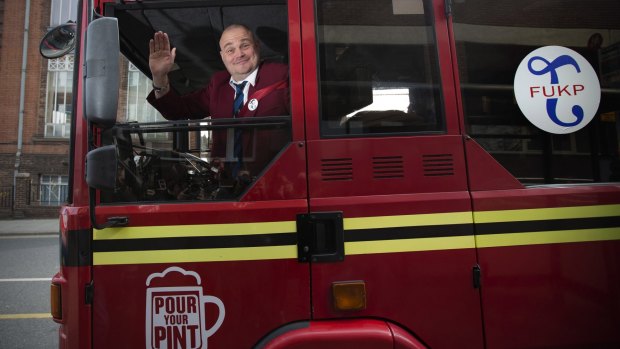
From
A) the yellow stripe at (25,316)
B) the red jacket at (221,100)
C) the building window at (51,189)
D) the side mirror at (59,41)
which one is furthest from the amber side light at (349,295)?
the building window at (51,189)

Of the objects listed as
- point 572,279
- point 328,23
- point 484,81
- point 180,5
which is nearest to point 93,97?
point 180,5

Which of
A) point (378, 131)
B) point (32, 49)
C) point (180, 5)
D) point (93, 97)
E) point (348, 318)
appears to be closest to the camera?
point (93, 97)

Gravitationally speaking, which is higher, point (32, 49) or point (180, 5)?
point (32, 49)

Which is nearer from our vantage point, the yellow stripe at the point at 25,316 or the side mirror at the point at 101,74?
the side mirror at the point at 101,74

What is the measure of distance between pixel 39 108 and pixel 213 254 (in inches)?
728

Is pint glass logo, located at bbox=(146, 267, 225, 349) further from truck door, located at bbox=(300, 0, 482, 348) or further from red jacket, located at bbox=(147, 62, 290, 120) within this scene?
red jacket, located at bbox=(147, 62, 290, 120)

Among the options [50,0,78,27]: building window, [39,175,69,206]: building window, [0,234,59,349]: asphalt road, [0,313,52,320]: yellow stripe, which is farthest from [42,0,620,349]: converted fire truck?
[50,0,78,27]: building window

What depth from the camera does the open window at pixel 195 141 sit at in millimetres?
1942

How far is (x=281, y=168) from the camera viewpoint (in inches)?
73.8

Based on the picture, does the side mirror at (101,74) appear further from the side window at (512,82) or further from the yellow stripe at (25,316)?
the yellow stripe at (25,316)

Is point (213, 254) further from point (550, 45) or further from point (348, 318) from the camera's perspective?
point (550, 45)

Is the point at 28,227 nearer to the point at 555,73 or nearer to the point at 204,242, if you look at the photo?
the point at 204,242

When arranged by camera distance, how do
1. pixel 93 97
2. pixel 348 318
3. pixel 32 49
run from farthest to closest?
pixel 32 49 < pixel 348 318 < pixel 93 97

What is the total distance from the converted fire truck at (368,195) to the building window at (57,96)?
1742cm
